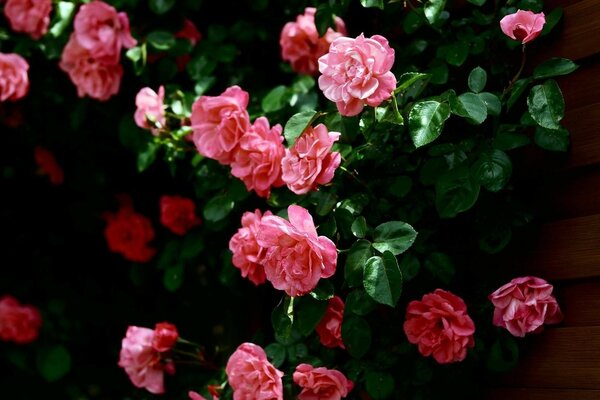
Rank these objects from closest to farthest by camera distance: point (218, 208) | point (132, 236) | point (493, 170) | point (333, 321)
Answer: point (493, 170)
point (333, 321)
point (218, 208)
point (132, 236)

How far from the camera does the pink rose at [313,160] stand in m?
1.36

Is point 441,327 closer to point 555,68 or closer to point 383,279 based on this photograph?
point 383,279

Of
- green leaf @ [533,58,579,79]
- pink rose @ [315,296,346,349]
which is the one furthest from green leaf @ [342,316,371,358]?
green leaf @ [533,58,579,79]

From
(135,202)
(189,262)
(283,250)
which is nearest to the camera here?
(283,250)

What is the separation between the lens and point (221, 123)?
1.54 metres

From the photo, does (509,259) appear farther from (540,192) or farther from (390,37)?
(390,37)

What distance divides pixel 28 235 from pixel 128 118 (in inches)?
25.5

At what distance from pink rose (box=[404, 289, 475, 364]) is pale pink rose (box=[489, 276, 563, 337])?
56 millimetres

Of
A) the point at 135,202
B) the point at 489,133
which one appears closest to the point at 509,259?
the point at 489,133

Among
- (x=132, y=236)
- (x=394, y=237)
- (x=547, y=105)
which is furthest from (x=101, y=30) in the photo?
(x=547, y=105)

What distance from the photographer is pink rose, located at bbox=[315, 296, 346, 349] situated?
1477 mm

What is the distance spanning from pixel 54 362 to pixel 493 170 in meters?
1.46

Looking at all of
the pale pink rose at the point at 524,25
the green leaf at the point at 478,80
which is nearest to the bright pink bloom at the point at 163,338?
the green leaf at the point at 478,80

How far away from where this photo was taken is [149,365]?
69.2 inches
